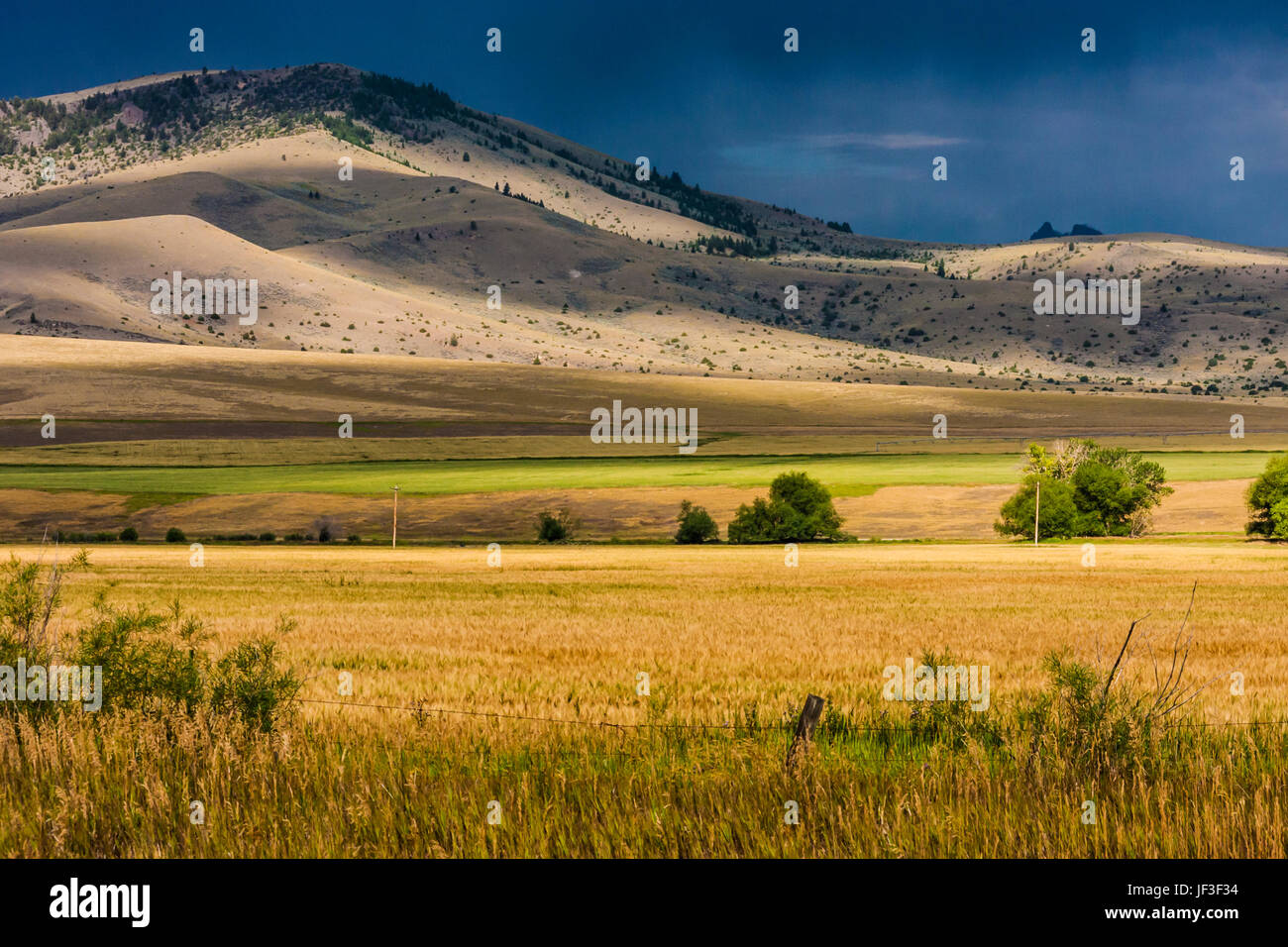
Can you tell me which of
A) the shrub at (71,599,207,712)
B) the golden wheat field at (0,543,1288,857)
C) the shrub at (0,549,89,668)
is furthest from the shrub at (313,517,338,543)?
the shrub at (71,599,207,712)

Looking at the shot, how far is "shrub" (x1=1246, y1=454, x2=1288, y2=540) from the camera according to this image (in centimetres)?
6981

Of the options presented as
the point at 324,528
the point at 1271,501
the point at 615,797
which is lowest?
the point at 324,528

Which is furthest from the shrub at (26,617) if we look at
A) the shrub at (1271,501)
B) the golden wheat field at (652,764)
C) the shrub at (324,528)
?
the shrub at (1271,501)

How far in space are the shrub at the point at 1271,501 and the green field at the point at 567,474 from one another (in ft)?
75.9

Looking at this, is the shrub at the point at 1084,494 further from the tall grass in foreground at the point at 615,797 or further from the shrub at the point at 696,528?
the tall grass in foreground at the point at 615,797

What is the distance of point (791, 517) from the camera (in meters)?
74.9

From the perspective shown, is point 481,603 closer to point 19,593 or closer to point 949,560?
point 19,593

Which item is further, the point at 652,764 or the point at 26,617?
the point at 26,617

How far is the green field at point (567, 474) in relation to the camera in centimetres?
8881

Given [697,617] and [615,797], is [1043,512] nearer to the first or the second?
[697,617]

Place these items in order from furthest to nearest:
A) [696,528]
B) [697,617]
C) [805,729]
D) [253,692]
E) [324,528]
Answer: [324,528] < [696,528] < [697,617] < [253,692] < [805,729]

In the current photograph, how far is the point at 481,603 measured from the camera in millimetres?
34125

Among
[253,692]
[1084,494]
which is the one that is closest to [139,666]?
[253,692]

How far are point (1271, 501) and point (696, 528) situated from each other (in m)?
34.4
